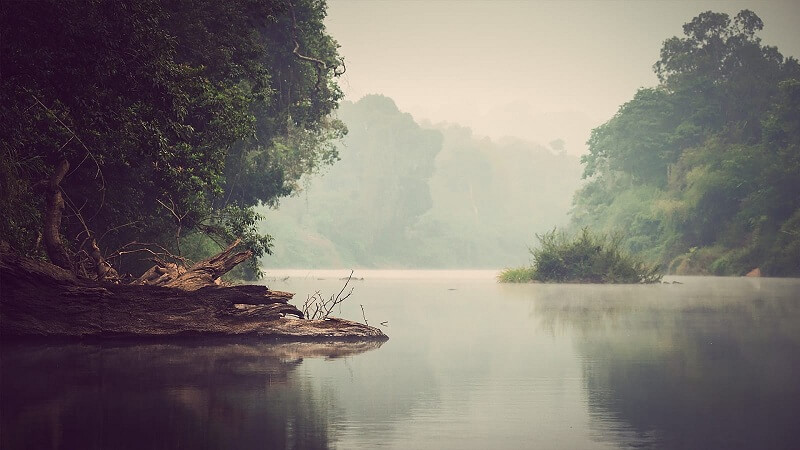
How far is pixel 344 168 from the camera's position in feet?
516

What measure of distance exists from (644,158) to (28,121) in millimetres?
79168

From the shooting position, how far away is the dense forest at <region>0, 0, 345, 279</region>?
679 inches

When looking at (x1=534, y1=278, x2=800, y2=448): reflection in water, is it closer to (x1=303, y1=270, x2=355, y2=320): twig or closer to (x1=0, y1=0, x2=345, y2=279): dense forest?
(x1=303, y1=270, x2=355, y2=320): twig

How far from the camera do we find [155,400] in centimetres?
1048

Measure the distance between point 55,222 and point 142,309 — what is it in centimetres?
300

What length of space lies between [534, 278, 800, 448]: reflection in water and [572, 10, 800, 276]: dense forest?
48.4m

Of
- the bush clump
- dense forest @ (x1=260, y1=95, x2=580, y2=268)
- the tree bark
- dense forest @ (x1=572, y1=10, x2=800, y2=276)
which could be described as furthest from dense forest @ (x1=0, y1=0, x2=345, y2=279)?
dense forest @ (x1=260, y1=95, x2=580, y2=268)

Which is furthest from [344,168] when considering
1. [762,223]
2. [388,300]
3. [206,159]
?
[206,159]

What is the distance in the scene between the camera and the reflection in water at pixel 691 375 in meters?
8.92

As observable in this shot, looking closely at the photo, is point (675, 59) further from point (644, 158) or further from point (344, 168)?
point (344, 168)

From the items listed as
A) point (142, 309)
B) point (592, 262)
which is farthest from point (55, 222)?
point (592, 262)

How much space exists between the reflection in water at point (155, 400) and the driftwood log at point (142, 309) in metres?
0.60

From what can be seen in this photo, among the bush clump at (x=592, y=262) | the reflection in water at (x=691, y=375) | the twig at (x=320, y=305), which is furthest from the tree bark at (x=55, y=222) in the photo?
the bush clump at (x=592, y=262)

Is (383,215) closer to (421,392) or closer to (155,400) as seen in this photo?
Answer: (421,392)
